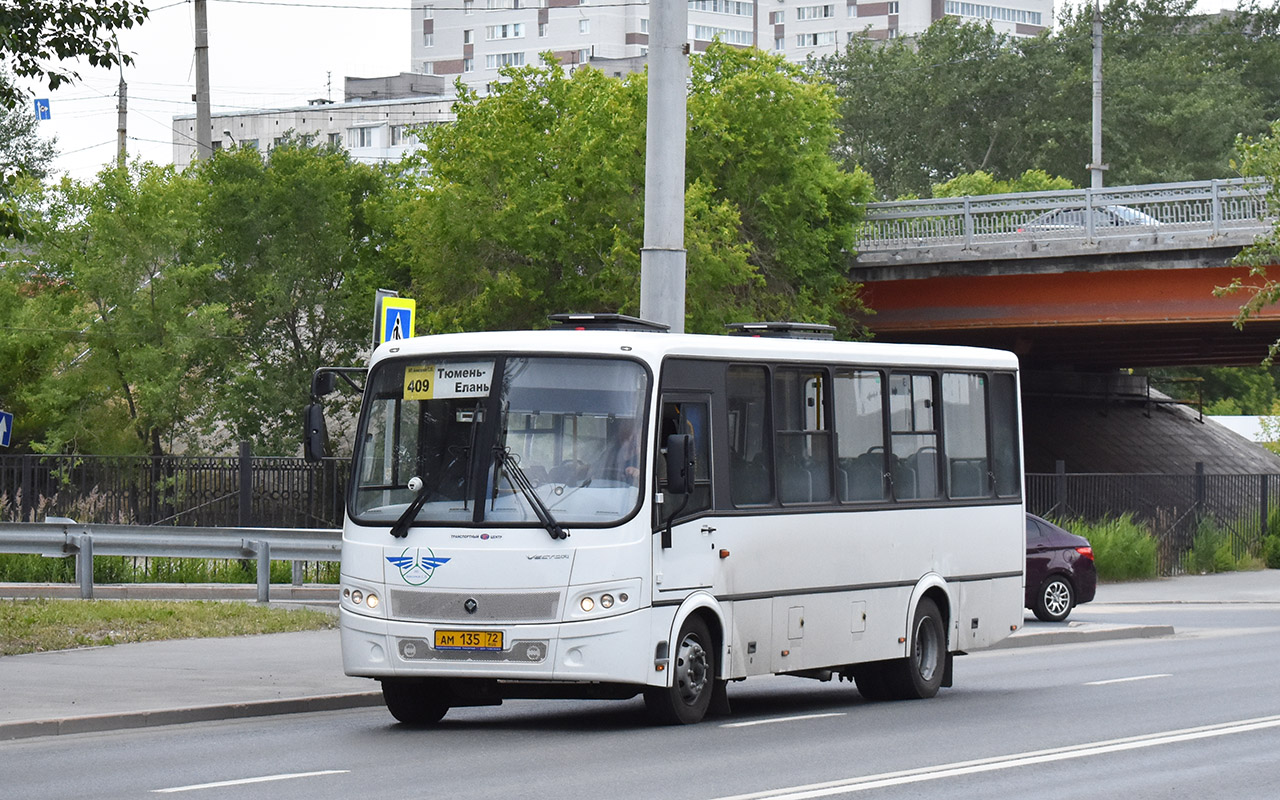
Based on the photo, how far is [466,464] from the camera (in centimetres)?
1294

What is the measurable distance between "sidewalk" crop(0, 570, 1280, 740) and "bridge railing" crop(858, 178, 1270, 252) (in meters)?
24.1

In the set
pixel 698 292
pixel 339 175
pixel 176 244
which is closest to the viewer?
pixel 698 292

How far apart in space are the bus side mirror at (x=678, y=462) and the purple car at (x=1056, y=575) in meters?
13.9

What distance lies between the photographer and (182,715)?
13.5 m

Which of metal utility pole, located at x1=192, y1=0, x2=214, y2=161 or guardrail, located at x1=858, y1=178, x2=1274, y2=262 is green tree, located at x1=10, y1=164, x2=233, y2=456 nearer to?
metal utility pole, located at x1=192, y1=0, x2=214, y2=161

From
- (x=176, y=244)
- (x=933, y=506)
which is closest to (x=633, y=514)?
(x=933, y=506)

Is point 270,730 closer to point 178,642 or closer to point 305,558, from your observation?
point 178,642

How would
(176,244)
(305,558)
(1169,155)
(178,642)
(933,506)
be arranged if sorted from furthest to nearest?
1. (1169,155)
2. (176,244)
3. (305,558)
4. (178,642)
5. (933,506)

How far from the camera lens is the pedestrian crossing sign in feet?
54.7

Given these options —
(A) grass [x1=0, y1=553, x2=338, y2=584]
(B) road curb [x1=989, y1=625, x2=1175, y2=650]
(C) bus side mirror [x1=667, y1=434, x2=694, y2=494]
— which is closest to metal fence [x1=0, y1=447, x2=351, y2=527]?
(A) grass [x1=0, y1=553, x2=338, y2=584]

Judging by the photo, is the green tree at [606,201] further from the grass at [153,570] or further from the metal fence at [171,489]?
the grass at [153,570]

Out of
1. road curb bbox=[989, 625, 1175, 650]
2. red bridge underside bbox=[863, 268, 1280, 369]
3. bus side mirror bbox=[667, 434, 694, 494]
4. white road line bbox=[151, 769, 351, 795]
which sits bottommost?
road curb bbox=[989, 625, 1175, 650]

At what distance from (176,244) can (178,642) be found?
25.4 meters

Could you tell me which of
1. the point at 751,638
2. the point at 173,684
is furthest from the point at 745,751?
the point at 173,684
